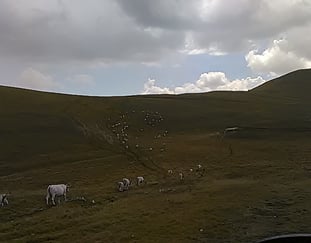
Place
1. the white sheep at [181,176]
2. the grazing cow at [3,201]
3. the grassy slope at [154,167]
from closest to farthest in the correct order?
the grassy slope at [154,167], the grazing cow at [3,201], the white sheep at [181,176]

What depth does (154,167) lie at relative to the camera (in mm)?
56031

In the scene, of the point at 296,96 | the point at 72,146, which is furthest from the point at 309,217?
the point at 296,96

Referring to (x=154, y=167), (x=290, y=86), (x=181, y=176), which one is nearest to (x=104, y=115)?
(x=154, y=167)

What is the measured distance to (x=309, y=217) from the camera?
30266 millimetres

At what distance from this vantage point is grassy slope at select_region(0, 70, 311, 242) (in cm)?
2998


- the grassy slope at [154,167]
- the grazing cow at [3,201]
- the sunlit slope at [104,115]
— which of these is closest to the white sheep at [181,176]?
the grassy slope at [154,167]

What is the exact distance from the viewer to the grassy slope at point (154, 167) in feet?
98.4

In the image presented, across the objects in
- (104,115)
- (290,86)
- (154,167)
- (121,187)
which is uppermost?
(290,86)

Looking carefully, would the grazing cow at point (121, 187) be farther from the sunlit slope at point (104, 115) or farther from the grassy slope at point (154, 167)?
the sunlit slope at point (104, 115)

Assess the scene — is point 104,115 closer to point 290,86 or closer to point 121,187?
point 121,187

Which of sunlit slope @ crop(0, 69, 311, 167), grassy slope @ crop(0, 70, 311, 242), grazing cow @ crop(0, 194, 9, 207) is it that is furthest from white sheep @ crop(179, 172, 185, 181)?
sunlit slope @ crop(0, 69, 311, 167)

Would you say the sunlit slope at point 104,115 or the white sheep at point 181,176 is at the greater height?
the sunlit slope at point 104,115

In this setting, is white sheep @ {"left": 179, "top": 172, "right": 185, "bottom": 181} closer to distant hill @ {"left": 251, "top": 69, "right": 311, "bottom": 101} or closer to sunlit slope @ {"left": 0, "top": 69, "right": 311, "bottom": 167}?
sunlit slope @ {"left": 0, "top": 69, "right": 311, "bottom": 167}

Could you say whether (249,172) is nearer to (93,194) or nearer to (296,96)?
(93,194)
